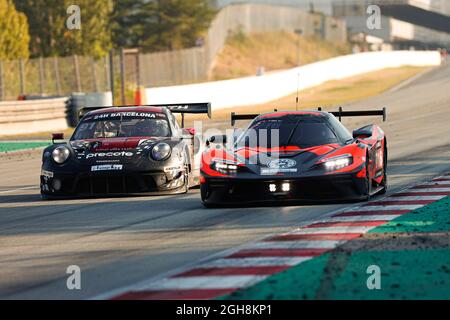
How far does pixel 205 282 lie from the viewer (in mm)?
7625

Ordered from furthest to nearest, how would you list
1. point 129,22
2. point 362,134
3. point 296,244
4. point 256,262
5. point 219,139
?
point 129,22 < point 219,139 < point 362,134 < point 296,244 < point 256,262

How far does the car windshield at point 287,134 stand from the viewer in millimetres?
13180

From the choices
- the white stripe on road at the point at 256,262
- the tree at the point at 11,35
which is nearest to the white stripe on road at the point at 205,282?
the white stripe on road at the point at 256,262

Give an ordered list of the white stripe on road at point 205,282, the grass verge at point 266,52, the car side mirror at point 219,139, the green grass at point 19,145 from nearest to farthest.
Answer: the white stripe on road at point 205,282 → the car side mirror at point 219,139 → the green grass at point 19,145 → the grass verge at point 266,52

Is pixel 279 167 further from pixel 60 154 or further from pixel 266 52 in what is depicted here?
pixel 266 52

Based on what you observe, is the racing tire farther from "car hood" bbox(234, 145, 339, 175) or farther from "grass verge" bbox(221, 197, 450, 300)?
"grass verge" bbox(221, 197, 450, 300)

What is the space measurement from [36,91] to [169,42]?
39.6 metres

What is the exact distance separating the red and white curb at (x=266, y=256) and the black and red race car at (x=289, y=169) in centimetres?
44

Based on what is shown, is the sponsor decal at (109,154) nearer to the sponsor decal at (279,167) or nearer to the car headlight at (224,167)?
the car headlight at (224,167)

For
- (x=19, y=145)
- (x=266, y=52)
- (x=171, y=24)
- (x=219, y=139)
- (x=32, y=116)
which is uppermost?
(x=171, y=24)

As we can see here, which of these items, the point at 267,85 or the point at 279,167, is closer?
the point at 279,167

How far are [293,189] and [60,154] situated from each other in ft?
11.9

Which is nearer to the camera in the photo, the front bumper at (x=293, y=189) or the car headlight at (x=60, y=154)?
the front bumper at (x=293, y=189)

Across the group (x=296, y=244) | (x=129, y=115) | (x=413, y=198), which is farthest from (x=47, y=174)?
(x=296, y=244)
